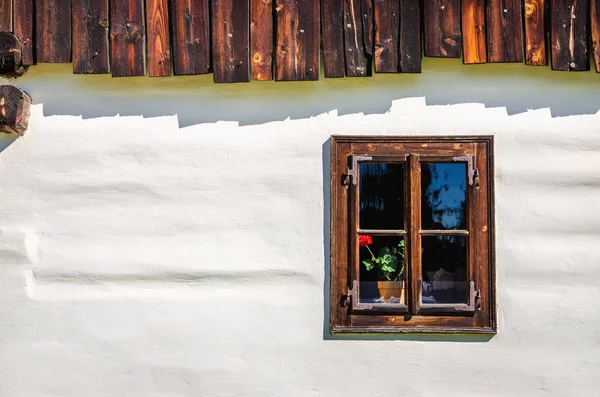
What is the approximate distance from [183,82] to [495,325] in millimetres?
2115

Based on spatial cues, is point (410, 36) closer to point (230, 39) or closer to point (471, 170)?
point (471, 170)

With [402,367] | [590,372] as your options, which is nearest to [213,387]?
[402,367]

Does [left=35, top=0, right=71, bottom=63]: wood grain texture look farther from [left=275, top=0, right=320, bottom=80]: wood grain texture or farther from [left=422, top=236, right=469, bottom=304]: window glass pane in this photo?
[left=422, top=236, right=469, bottom=304]: window glass pane

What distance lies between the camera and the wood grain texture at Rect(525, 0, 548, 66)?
11.2 ft

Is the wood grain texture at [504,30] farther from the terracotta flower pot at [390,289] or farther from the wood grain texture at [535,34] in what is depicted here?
the terracotta flower pot at [390,289]

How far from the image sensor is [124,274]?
11.5 ft

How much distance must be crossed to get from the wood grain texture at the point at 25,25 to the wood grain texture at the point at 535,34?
104 inches

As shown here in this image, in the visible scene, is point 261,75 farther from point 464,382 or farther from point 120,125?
point 464,382

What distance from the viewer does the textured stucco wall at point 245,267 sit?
11.2ft

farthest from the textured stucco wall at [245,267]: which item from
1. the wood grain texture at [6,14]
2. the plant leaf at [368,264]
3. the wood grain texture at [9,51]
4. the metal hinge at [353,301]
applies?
the wood grain texture at [6,14]

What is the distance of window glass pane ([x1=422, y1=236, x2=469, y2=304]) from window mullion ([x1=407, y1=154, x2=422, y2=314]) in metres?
0.09

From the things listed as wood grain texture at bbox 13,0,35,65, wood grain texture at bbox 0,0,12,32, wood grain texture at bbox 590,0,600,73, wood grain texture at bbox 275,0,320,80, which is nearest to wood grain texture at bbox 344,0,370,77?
wood grain texture at bbox 275,0,320,80

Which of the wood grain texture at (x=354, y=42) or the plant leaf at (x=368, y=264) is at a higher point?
the wood grain texture at (x=354, y=42)

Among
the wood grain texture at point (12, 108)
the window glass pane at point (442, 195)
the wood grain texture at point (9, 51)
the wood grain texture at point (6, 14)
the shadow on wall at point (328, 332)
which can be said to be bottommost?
the shadow on wall at point (328, 332)
